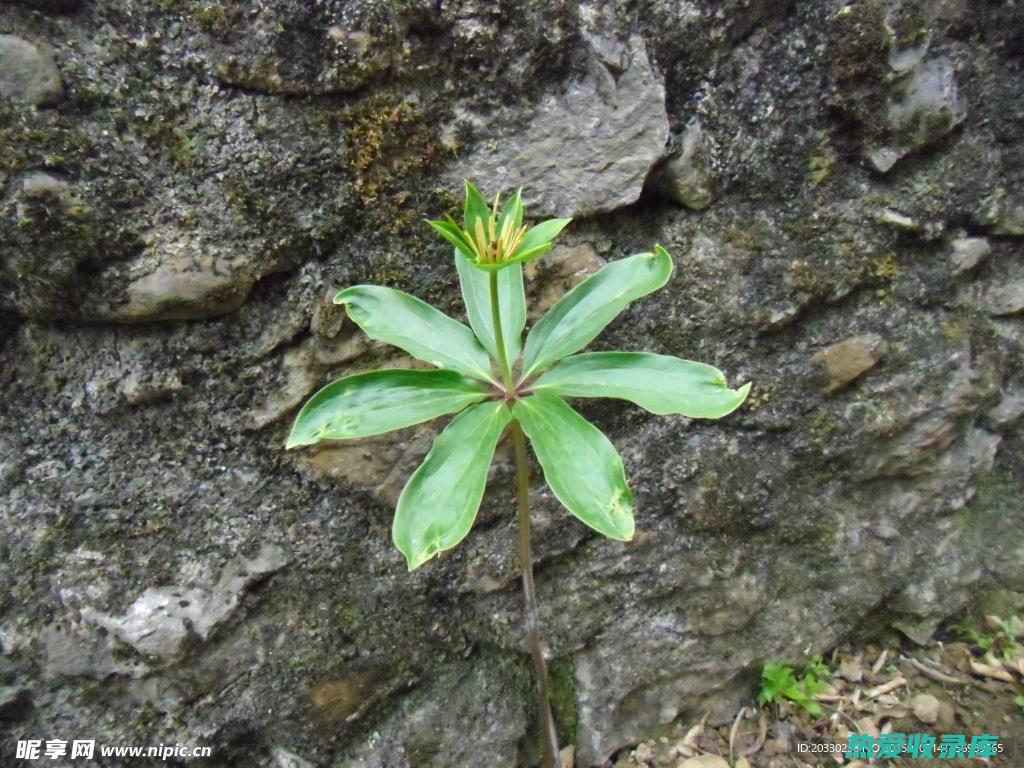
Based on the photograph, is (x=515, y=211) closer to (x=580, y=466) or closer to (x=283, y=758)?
(x=580, y=466)

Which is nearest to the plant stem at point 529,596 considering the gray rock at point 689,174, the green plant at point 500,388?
the green plant at point 500,388

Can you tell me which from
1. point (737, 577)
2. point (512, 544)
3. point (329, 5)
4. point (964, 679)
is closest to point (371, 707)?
point (512, 544)

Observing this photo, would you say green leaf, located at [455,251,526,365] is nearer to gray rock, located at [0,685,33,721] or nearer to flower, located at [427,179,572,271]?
flower, located at [427,179,572,271]

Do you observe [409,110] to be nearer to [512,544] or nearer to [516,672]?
[512,544]

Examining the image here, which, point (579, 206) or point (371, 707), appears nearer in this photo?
point (579, 206)

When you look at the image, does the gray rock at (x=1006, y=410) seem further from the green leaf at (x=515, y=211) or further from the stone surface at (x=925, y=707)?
the green leaf at (x=515, y=211)

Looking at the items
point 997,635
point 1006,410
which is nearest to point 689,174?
point 1006,410
